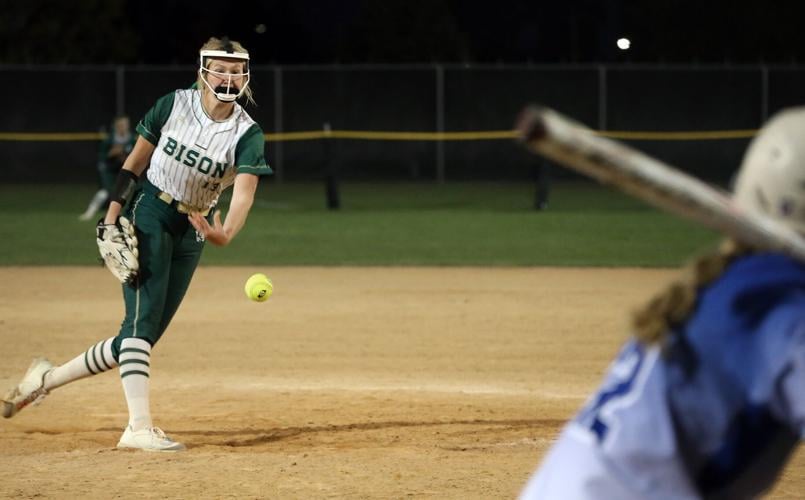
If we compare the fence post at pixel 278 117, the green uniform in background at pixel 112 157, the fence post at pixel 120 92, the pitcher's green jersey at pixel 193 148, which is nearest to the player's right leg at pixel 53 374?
the pitcher's green jersey at pixel 193 148

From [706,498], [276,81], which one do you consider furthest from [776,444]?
[276,81]

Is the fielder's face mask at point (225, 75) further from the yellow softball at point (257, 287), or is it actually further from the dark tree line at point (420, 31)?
the dark tree line at point (420, 31)

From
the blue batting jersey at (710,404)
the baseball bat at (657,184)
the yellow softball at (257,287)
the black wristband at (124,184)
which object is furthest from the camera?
the yellow softball at (257,287)

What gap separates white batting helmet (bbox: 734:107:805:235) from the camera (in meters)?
2.34

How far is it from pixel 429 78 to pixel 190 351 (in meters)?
22.7

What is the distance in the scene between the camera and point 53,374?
7.32 metres

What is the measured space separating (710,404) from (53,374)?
555 centimetres

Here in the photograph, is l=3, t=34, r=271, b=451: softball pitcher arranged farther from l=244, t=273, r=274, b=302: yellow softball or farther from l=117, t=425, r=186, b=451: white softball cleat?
l=244, t=273, r=274, b=302: yellow softball

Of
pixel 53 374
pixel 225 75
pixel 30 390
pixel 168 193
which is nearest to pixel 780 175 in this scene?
pixel 225 75

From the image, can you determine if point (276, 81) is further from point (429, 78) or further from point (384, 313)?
point (384, 313)

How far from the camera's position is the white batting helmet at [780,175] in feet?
7.68

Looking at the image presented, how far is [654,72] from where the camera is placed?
105 feet

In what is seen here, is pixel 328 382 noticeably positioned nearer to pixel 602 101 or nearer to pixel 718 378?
pixel 718 378

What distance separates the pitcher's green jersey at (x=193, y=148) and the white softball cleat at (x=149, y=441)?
1173 mm
